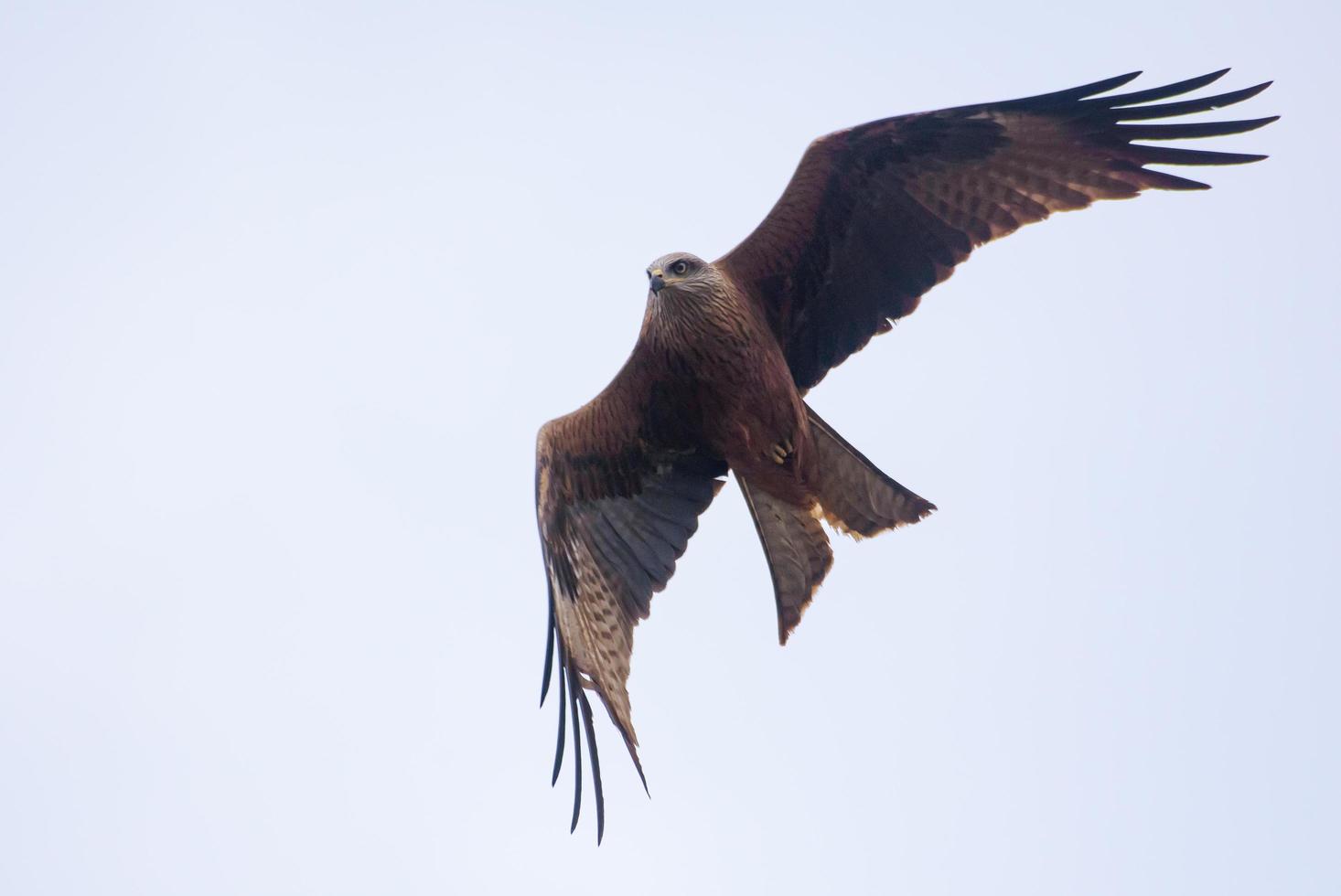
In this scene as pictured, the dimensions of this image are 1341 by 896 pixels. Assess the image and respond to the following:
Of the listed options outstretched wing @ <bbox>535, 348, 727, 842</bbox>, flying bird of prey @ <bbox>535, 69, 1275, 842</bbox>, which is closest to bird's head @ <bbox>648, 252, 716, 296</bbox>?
flying bird of prey @ <bbox>535, 69, 1275, 842</bbox>

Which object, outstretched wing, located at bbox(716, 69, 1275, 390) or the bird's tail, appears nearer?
outstretched wing, located at bbox(716, 69, 1275, 390)

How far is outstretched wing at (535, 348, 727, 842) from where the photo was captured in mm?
8328

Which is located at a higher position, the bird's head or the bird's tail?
the bird's head

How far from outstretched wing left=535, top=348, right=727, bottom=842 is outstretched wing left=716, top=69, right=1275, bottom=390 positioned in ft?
2.74

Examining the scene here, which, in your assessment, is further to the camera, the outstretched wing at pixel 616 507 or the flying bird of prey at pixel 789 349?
the outstretched wing at pixel 616 507

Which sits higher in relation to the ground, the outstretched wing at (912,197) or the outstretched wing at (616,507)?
the outstretched wing at (912,197)

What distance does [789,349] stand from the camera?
855 centimetres

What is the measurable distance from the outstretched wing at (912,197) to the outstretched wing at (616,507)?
836 millimetres

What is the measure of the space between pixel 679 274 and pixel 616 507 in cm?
146

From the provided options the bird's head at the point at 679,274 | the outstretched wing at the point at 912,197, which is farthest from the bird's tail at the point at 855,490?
the bird's head at the point at 679,274

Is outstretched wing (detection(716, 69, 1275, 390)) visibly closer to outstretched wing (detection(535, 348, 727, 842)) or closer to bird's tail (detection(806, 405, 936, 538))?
bird's tail (detection(806, 405, 936, 538))

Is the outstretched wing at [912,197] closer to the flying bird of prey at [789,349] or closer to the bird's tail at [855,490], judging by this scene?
the flying bird of prey at [789,349]

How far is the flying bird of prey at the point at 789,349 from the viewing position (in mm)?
7969

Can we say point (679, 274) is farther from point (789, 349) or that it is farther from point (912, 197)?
point (912, 197)
